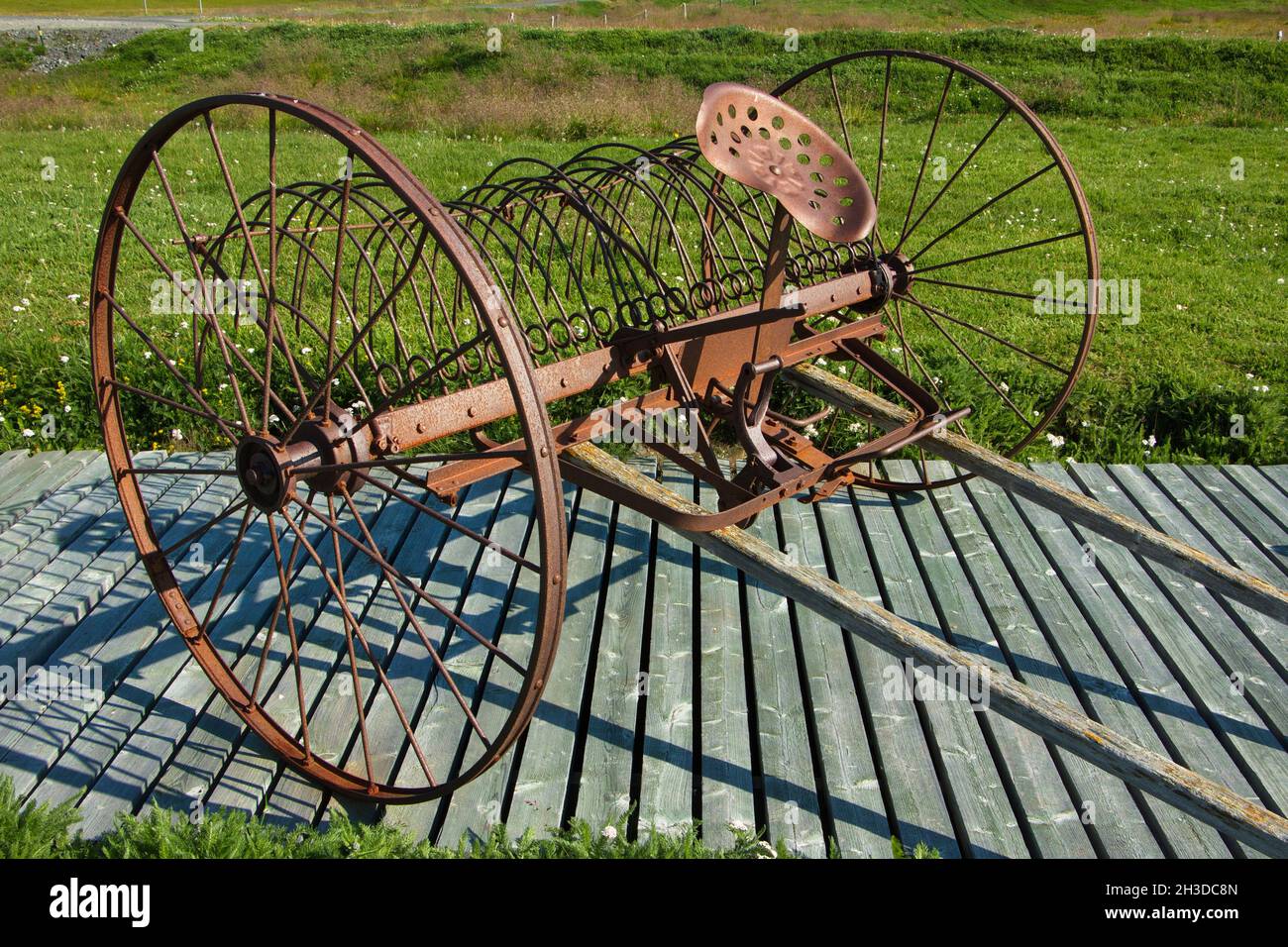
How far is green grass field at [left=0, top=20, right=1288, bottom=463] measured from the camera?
16.2 ft

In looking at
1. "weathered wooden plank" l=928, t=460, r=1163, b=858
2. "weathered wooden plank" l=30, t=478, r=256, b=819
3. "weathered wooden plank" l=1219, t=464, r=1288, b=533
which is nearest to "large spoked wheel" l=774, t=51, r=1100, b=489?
"weathered wooden plank" l=928, t=460, r=1163, b=858

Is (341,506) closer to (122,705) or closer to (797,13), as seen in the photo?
(122,705)

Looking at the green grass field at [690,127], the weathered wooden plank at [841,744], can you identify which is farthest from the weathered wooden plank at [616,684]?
the green grass field at [690,127]

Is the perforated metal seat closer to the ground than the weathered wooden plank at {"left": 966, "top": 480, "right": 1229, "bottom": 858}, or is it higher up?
higher up

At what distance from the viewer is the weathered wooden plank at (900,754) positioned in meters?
2.52

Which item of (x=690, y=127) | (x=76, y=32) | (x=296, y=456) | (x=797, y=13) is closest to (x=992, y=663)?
(x=296, y=456)

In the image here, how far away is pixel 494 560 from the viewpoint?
3.68m

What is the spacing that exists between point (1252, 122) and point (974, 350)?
833cm

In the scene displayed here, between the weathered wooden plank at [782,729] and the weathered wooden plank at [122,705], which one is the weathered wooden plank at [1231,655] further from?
the weathered wooden plank at [122,705]

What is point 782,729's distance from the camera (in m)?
2.85

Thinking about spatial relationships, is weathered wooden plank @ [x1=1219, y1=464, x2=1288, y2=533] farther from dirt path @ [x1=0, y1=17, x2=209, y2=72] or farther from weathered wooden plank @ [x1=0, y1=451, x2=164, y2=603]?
dirt path @ [x1=0, y1=17, x2=209, y2=72]

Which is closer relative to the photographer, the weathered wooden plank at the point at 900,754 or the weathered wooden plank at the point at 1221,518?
the weathered wooden plank at the point at 900,754

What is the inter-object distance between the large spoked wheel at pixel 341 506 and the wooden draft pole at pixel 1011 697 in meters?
0.55

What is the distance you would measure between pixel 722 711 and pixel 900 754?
50cm
